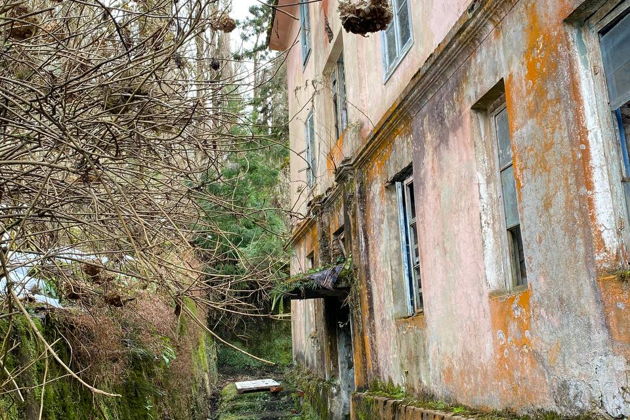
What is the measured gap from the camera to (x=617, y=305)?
12.8 ft

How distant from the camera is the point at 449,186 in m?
6.53

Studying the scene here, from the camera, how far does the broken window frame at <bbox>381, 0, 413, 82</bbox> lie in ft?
25.6

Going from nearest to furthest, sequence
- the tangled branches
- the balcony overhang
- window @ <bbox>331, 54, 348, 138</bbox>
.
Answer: the tangled branches, the balcony overhang, window @ <bbox>331, 54, 348, 138</bbox>

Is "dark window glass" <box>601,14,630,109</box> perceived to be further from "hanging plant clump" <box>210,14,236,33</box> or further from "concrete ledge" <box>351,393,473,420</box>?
"concrete ledge" <box>351,393,473,420</box>

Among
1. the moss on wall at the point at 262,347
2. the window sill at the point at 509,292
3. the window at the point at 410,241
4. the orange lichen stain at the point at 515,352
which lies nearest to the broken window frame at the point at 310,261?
the window at the point at 410,241

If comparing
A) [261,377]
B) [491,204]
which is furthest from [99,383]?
[261,377]

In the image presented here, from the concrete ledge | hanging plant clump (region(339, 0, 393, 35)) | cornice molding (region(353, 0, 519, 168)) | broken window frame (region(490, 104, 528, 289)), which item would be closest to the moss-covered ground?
the concrete ledge

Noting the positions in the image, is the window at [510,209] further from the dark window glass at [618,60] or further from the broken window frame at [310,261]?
the broken window frame at [310,261]

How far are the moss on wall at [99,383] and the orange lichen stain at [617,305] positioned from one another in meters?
3.32

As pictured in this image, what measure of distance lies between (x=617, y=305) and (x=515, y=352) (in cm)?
140

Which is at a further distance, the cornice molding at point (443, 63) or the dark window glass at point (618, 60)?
the cornice molding at point (443, 63)

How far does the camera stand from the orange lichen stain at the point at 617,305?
12.6 ft

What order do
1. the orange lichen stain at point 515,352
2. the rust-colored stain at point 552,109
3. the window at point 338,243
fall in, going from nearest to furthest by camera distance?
the rust-colored stain at point 552,109 → the orange lichen stain at point 515,352 → the window at point 338,243

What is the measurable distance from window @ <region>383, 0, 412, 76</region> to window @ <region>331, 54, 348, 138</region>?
120 inches
